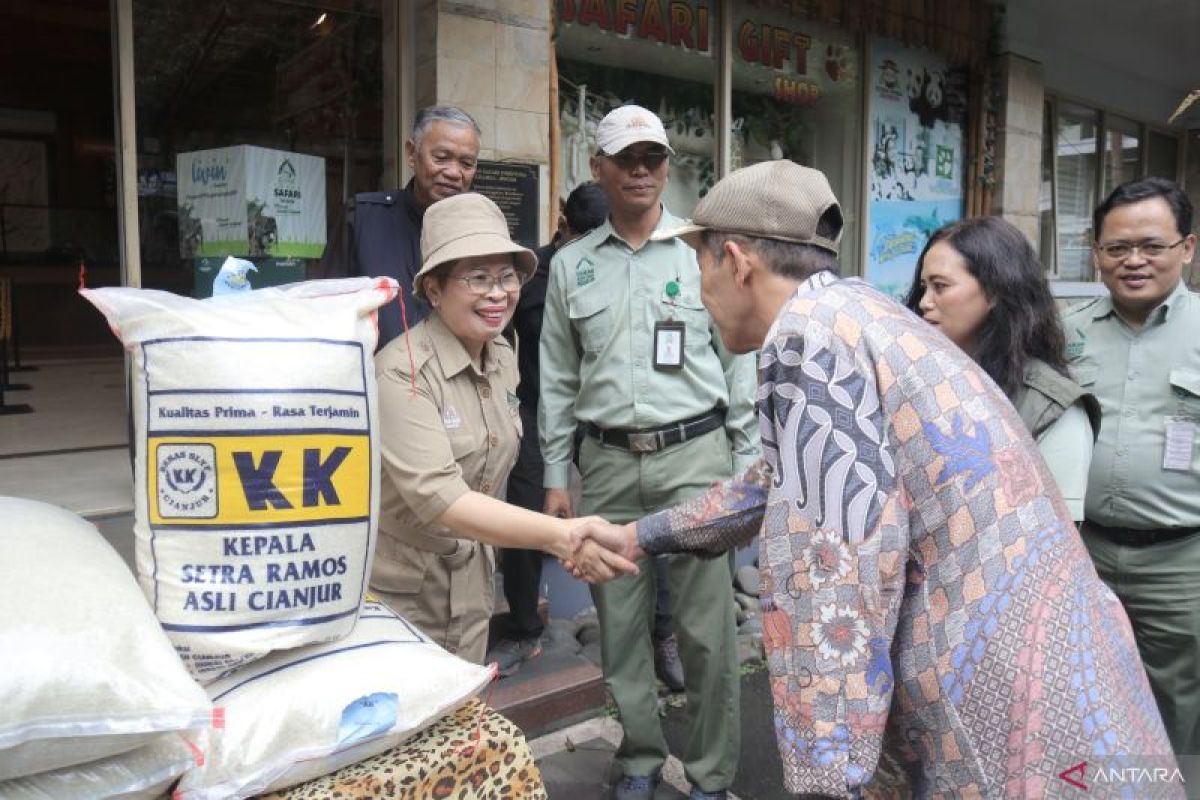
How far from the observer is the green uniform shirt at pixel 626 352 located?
112 inches

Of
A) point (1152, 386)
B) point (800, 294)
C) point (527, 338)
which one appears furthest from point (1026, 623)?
point (527, 338)

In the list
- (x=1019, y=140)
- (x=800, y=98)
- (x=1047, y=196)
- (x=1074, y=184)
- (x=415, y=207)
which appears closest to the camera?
(x=415, y=207)

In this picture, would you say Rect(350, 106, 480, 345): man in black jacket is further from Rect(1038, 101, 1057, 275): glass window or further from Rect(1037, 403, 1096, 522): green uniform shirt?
Rect(1038, 101, 1057, 275): glass window

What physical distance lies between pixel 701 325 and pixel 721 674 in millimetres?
1132

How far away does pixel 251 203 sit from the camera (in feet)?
14.3

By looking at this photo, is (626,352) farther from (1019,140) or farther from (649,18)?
(1019,140)

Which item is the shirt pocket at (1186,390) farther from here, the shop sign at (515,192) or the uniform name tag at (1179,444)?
the shop sign at (515,192)

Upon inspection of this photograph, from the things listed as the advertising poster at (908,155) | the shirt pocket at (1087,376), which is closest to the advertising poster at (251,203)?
the shirt pocket at (1087,376)

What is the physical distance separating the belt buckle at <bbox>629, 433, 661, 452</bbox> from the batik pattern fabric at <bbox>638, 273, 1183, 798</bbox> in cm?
137

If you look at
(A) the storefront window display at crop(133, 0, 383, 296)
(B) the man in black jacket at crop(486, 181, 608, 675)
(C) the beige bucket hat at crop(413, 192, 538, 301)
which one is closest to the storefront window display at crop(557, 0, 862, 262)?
(A) the storefront window display at crop(133, 0, 383, 296)

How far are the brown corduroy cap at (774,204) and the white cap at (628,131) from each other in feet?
4.15

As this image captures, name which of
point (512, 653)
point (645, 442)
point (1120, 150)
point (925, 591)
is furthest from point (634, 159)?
point (1120, 150)

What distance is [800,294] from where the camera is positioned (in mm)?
1485

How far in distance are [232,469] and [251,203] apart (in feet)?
10.5
